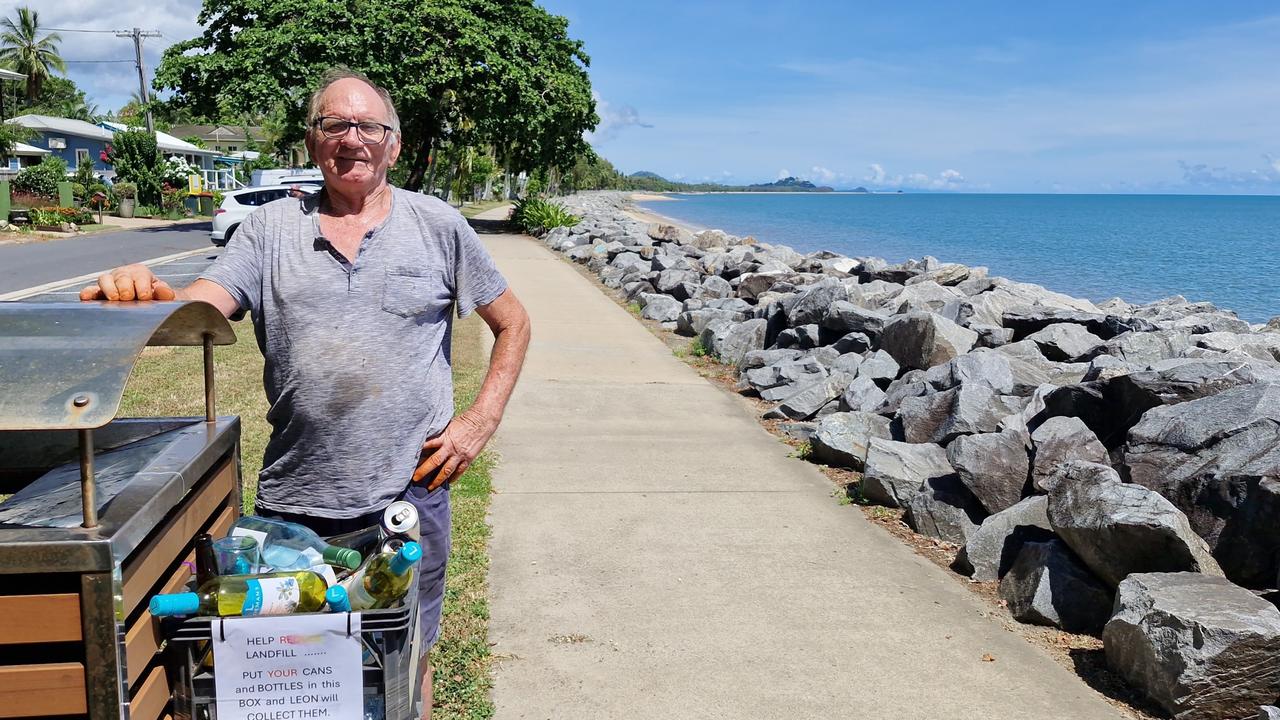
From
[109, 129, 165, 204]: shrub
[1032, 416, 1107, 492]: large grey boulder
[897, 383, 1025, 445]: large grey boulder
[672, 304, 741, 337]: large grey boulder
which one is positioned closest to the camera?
[1032, 416, 1107, 492]: large grey boulder

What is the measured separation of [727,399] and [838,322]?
5.19 feet

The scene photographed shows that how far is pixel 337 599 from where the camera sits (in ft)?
6.95

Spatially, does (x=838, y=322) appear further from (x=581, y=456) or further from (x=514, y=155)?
(x=514, y=155)

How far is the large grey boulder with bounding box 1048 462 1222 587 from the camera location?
4.07 meters

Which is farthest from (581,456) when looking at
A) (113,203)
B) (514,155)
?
(113,203)

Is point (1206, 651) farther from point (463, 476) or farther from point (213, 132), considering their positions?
point (213, 132)

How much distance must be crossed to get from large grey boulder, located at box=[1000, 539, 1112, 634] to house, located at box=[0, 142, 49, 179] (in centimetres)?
3816

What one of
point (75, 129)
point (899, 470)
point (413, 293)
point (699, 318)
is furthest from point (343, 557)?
point (75, 129)

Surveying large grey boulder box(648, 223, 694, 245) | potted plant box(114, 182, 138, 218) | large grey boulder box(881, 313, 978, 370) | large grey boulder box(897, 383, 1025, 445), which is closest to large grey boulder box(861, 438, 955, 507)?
large grey boulder box(897, 383, 1025, 445)

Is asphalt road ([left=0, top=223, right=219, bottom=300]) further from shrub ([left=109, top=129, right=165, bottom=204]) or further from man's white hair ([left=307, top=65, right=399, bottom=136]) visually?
man's white hair ([left=307, top=65, right=399, bottom=136])

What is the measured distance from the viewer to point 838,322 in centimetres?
982

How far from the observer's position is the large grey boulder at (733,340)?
35.3 feet

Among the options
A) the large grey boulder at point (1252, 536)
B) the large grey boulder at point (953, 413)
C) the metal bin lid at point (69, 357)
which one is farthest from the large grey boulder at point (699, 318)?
the metal bin lid at point (69, 357)

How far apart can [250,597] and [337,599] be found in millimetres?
166
